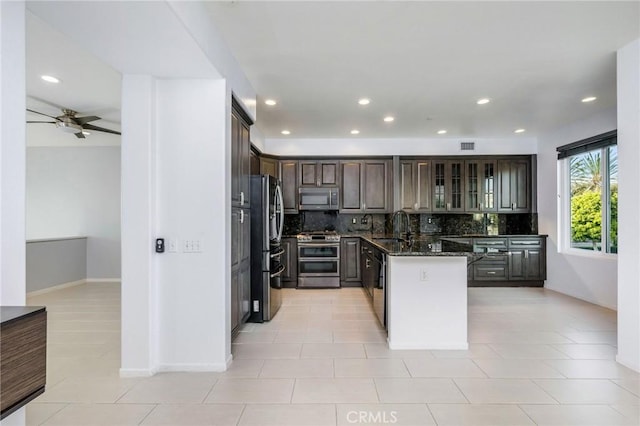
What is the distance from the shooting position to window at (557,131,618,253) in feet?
15.0

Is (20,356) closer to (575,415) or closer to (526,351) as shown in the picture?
(575,415)

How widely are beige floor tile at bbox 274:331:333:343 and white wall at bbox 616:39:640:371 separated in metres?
Answer: 2.55

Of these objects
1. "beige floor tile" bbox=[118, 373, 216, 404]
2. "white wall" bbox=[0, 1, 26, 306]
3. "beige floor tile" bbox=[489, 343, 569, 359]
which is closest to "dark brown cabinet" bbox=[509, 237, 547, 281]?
"beige floor tile" bbox=[489, 343, 569, 359]

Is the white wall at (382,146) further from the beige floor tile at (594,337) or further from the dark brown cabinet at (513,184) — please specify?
the beige floor tile at (594,337)

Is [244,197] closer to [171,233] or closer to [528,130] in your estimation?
[171,233]

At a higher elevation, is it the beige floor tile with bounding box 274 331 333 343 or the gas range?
the gas range

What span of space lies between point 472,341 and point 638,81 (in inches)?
106

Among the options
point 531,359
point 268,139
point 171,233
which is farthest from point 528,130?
point 171,233

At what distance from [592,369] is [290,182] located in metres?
4.76

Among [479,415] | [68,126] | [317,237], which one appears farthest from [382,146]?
[68,126]

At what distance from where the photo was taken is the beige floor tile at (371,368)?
2.60 meters

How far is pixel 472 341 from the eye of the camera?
3301 millimetres

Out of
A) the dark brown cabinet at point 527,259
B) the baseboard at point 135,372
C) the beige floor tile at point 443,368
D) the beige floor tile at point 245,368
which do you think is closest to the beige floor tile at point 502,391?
the beige floor tile at point 443,368

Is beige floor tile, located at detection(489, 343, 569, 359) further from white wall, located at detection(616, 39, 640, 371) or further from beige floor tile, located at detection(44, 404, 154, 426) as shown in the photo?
beige floor tile, located at detection(44, 404, 154, 426)
